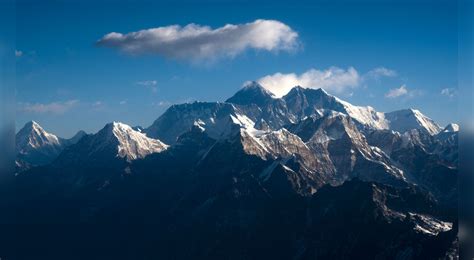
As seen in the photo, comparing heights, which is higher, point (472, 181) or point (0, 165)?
point (0, 165)

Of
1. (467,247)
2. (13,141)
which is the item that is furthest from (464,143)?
(13,141)

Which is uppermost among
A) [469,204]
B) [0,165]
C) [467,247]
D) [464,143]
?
[0,165]

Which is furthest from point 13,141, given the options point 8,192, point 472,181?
point 472,181

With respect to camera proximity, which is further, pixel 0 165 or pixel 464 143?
pixel 464 143

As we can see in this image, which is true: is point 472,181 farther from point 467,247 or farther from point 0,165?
point 0,165

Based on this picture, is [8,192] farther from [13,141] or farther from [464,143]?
[464,143]

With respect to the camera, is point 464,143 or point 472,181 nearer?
point 472,181

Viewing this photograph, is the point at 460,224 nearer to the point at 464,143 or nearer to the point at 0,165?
the point at 464,143

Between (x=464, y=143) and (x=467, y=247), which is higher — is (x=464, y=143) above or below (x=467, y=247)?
above
